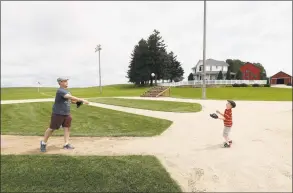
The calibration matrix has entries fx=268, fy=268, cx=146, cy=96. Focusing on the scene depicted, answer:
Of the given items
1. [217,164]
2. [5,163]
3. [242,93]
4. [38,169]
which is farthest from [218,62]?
[5,163]

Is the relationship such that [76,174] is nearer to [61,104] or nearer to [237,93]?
[237,93]

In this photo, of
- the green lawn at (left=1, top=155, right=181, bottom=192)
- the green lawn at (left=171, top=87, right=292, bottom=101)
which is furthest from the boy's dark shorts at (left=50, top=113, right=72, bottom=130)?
the green lawn at (left=1, top=155, right=181, bottom=192)

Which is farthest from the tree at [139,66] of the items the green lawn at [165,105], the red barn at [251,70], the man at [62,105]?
the man at [62,105]

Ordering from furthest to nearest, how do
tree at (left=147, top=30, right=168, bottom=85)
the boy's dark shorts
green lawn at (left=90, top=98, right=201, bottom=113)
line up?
green lawn at (left=90, top=98, right=201, bottom=113) < tree at (left=147, top=30, right=168, bottom=85) < the boy's dark shorts

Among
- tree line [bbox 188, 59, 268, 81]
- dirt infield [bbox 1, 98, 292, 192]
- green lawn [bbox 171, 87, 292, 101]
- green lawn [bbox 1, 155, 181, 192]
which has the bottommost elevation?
green lawn [bbox 1, 155, 181, 192]

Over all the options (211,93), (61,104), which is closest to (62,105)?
(61,104)

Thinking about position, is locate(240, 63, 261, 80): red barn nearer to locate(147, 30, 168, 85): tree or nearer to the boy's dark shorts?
locate(147, 30, 168, 85): tree

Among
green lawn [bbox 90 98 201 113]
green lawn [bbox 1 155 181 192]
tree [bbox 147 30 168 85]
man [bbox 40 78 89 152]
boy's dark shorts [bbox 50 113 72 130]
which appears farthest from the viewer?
green lawn [bbox 1 155 181 192]
